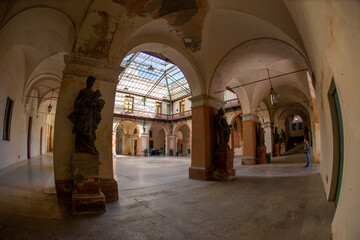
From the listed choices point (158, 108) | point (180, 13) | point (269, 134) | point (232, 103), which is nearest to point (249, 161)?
point (269, 134)

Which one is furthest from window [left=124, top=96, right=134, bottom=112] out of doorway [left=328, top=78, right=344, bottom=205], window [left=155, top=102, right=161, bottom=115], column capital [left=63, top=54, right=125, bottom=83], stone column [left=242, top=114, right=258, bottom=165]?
doorway [left=328, top=78, right=344, bottom=205]

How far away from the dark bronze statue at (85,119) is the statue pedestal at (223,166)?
4.62 m

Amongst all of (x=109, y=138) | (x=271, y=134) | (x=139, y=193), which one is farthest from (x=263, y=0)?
(x=271, y=134)

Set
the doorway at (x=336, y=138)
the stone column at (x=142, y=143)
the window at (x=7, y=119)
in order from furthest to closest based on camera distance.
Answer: the stone column at (x=142, y=143)
the window at (x=7, y=119)
the doorway at (x=336, y=138)

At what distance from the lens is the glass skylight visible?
21.8m

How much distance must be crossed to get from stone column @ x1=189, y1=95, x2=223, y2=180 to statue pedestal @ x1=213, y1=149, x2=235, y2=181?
0.20 m

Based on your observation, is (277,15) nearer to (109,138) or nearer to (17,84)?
(109,138)

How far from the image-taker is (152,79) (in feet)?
84.5

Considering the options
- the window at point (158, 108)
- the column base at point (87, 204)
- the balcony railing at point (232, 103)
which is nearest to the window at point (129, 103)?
the window at point (158, 108)

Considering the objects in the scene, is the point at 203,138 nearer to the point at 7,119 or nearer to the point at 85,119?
the point at 85,119

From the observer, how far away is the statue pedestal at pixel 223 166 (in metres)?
6.70

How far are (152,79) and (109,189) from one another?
906 inches

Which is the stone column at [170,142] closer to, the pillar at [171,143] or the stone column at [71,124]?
the pillar at [171,143]

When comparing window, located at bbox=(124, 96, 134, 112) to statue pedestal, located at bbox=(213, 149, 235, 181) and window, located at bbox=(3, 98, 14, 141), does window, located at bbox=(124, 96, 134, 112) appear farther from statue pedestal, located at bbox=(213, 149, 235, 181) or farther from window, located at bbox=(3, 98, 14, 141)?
statue pedestal, located at bbox=(213, 149, 235, 181)
